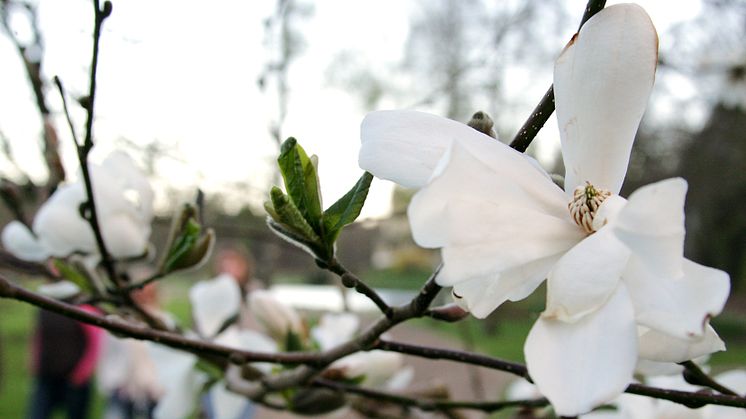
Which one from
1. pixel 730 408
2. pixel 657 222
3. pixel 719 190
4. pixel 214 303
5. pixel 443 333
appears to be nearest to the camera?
pixel 657 222

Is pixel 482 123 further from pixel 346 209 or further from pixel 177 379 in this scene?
pixel 177 379

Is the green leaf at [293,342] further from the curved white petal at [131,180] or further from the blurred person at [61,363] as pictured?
the blurred person at [61,363]

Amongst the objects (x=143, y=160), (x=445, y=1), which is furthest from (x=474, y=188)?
(x=445, y=1)

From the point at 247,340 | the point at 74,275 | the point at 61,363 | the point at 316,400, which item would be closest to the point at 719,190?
the point at 61,363

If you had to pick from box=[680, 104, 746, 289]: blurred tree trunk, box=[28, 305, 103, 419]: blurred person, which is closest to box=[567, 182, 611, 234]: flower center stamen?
box=[28, 305, 103, 419]: blurred person

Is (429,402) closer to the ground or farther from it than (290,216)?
closer to the ground
